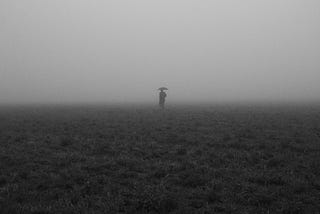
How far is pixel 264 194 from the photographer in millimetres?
12250

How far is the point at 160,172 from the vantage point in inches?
589

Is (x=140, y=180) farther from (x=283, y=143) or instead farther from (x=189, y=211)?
(x=283, y=143)

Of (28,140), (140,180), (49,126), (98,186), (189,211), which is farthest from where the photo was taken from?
(49,126)

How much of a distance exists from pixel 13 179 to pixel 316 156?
13.4 meters

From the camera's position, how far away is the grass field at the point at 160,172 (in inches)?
447

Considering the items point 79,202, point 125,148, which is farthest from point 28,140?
point 79,202

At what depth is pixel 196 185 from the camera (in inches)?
534

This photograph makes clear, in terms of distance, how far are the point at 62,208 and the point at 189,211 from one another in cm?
362

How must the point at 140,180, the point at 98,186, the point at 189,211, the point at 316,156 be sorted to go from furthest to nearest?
the point at 316,156, the point at 140,180, the point at 98,186, the point at 189,211

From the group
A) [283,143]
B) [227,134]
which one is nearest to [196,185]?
[283,143]

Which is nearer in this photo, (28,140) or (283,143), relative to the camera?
→ (283,143)

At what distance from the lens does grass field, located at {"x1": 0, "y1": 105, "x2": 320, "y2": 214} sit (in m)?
11.4

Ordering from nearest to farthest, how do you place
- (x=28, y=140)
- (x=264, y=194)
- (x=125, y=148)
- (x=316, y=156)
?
(x=264, y=194) → (x=316, y=156) → (x=125, y=148) → (x=28, y=140)

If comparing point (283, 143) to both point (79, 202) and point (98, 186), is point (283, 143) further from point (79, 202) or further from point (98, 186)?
point (79, 202)
